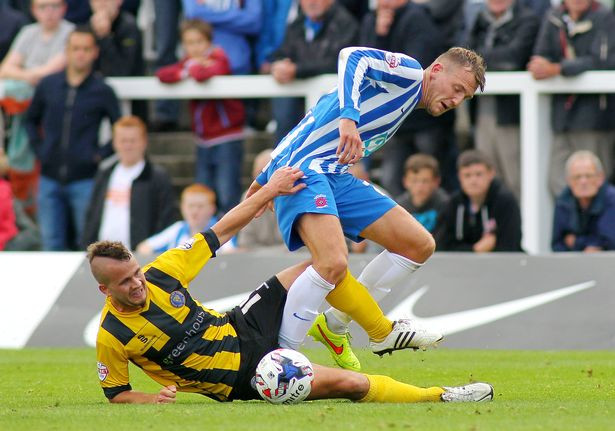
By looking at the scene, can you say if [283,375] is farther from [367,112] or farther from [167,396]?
[367,112]

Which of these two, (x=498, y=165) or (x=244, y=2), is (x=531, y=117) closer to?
(x=498, y=165)

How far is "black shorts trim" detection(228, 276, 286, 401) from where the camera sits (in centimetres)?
815

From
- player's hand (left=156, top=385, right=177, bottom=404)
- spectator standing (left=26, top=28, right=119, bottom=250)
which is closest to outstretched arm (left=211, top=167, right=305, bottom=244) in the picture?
player's hand (left=156, top=385, right=177, bottom=404)

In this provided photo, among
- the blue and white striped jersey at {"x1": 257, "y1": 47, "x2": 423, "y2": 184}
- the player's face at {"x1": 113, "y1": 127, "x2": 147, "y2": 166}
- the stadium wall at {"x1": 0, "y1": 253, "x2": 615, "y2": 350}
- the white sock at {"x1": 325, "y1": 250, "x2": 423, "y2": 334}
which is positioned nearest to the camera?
the blue and white striped jersey at {"x1": 257, "y1": 47, "x2": 423, "y2": 184}

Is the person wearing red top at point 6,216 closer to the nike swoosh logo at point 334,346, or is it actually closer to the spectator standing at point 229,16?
the spectator standing at point 229,16

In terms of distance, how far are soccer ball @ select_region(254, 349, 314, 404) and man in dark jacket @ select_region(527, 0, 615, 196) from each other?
683cm

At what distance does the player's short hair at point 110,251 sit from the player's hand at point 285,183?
1139 millimetres

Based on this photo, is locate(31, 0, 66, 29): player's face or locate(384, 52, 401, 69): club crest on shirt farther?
locate(31, 0, 66, 29): player's face

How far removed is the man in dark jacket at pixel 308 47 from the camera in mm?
14367

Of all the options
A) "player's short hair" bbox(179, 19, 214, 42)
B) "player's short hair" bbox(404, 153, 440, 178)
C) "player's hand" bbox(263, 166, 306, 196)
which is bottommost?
"player's short hair" bbox(404, 153, 440, 178)

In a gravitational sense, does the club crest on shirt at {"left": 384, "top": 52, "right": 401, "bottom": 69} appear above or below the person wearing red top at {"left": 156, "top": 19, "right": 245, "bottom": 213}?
above

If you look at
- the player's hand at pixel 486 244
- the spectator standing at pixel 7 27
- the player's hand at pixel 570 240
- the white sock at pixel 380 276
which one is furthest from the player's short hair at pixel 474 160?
the spectator standing at pixel 7 27

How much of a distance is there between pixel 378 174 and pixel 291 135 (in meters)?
6.86

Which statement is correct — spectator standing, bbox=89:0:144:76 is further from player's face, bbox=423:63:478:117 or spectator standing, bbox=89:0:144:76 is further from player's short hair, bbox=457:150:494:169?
player's face, bbox=423:63:478:117
